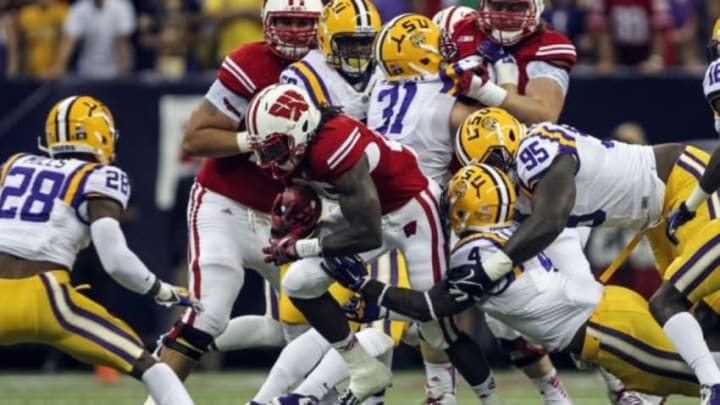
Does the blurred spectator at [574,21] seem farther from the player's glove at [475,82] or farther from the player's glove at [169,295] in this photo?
the player's glove at [169,295]

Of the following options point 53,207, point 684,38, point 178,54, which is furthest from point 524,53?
point 684,38

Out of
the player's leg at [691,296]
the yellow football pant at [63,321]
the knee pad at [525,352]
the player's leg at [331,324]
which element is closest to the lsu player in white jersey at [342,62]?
the player's leg at [331,324]

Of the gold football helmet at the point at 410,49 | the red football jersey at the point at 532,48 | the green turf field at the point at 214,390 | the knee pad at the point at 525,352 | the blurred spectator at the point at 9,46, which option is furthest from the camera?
the blurred spectator at the point at 9,46

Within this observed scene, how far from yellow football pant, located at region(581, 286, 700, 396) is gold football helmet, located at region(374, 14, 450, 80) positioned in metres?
1.39

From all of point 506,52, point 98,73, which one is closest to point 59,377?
point 98,73

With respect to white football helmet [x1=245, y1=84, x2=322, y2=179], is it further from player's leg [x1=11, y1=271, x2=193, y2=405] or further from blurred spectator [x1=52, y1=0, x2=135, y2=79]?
blurred spectator [x1=52, y1=0, x2=135, y2=79]

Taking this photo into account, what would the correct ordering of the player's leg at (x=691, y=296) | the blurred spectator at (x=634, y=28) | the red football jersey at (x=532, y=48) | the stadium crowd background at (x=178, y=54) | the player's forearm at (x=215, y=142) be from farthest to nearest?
the blurred spectator at (x=634, y=28)
the stadium crowd background at (x=178, y=54)
the red football jersey at (x=532, y=48)
the player's forearm at (x=215, y=142)
the player's leg at (x=691, y=296)

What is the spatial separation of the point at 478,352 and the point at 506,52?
1579 millimetres

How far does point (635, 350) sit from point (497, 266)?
2.28 ft

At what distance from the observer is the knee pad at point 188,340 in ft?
28.9

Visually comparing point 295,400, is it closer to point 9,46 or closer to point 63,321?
point 63,321

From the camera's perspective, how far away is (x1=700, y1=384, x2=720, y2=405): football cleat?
7.70 m

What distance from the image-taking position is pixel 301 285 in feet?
26.6

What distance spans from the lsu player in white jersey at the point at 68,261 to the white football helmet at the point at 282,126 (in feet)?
2.19
